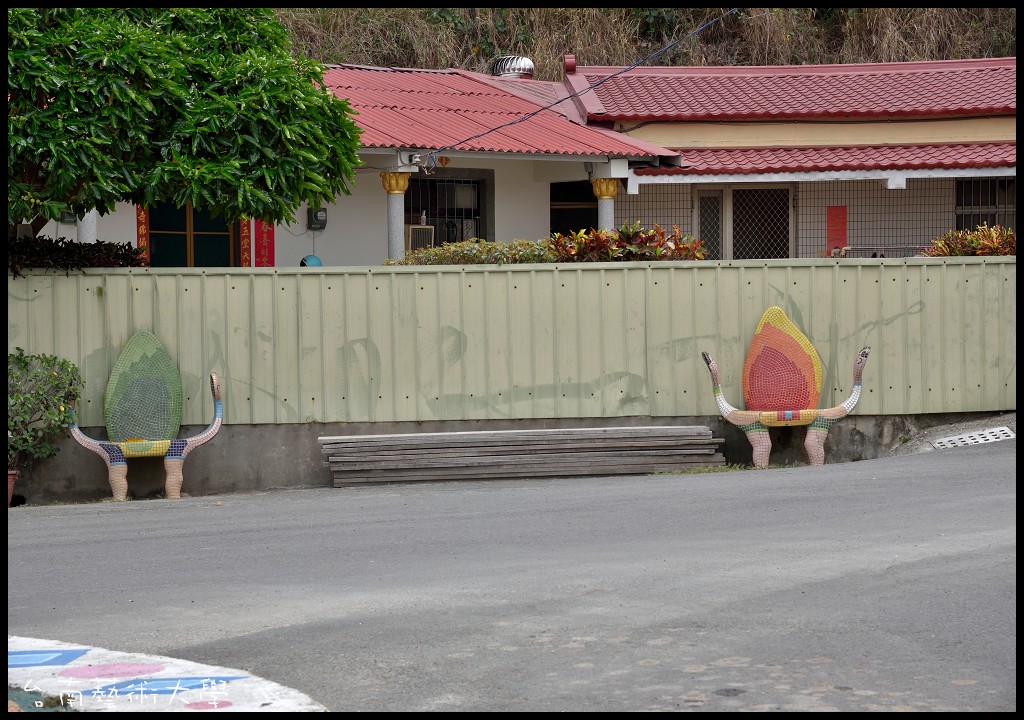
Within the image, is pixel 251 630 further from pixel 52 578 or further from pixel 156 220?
pixel 156 220

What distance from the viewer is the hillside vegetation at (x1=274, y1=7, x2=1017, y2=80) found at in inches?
1328

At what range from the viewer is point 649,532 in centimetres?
941

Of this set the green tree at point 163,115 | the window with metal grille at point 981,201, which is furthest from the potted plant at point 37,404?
the window with metal grille at point 981,201

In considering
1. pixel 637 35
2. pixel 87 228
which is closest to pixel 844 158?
pixel 87 228

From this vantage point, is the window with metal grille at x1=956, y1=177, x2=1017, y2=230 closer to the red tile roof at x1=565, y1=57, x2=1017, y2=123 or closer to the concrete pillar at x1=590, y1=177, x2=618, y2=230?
the red tile roof at x1=565, y1=57, x2=1017, y2=123

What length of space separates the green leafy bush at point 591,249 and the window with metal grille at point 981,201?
9325 mm

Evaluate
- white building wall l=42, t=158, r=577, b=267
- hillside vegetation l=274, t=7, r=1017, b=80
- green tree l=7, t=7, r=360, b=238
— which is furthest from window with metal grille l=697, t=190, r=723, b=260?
hillside vegetation l=274, t=7, r=1017, b=80

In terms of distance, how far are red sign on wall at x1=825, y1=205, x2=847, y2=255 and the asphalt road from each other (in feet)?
32.7

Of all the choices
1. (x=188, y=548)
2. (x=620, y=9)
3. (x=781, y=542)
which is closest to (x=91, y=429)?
(x=188, y=548)

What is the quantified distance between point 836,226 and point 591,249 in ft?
29.4

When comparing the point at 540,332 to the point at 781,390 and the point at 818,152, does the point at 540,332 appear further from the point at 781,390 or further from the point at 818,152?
the point at 818,152

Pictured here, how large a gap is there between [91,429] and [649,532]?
19.3 feet

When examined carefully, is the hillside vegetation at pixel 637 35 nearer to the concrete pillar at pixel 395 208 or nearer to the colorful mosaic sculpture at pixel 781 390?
the concrete pillar at pixel 395 208

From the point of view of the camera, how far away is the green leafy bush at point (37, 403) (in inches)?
464
